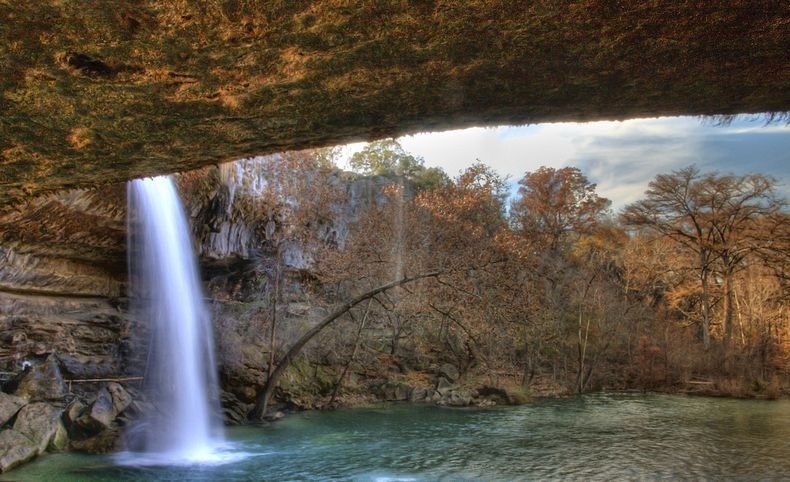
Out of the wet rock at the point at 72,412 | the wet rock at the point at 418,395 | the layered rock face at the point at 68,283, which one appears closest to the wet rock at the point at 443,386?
the wet rock at the point at 418,395

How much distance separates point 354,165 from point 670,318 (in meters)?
22.1

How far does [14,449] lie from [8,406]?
123 centimetres

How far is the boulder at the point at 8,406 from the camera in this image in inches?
400

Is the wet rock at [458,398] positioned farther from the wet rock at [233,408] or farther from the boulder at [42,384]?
the boulder at [42,384]

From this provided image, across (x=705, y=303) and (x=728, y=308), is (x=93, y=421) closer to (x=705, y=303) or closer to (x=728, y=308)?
(x=705, y=303)

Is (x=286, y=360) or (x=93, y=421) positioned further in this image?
(x=286, y=360)

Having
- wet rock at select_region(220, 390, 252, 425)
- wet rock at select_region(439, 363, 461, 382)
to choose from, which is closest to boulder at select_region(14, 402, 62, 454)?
wet rock at select_region(220, 390, 252, 425)

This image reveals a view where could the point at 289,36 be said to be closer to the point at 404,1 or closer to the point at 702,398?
the point at 404,1

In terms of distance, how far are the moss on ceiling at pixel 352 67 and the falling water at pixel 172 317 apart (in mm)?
10602

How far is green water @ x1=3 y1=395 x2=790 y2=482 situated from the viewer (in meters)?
9.66

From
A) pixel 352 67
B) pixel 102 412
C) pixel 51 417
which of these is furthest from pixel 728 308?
pixel 352 67

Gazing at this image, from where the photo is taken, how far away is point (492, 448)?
1195 centimetres

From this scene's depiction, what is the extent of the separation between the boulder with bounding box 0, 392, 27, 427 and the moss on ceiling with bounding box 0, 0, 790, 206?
896cm

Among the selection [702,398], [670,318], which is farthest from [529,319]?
[670,318]
